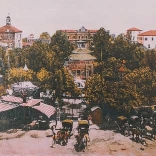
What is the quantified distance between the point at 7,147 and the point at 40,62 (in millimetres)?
18472

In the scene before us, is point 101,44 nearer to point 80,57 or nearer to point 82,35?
point 80,57

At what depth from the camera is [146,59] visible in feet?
90.9

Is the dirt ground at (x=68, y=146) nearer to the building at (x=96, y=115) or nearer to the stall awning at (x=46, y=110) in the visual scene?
the stall awning at (x=46, y=110)

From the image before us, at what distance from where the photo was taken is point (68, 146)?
13266 mm

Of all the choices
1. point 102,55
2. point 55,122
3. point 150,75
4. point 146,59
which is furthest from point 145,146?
point 102,55

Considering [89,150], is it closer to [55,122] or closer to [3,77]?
[55,122]

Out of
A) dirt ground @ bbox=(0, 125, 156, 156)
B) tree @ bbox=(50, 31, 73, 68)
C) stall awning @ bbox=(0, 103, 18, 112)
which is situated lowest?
dirt ground @ bbox=(0, 125, 156, 156)

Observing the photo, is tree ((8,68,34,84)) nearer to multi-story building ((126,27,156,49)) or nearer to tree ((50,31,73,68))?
tree ((50,31,73,68))

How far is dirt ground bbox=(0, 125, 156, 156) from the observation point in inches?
498

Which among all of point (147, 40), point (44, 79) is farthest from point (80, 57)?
point (147, 40)

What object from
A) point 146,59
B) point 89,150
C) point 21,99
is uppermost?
point 146,59

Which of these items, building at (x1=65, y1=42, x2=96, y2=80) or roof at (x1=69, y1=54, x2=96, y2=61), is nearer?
building at (x1=65, y1=42, x2=96, y2=80)

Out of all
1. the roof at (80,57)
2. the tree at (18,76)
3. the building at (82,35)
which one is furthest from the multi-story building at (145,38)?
the tree at (18,76)

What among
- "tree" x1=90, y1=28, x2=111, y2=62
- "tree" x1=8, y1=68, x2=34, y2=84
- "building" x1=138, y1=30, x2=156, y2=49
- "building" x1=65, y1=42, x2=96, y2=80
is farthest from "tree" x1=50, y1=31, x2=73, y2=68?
"building" x1=138, y1=30, x2=156, y2=49
